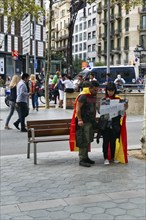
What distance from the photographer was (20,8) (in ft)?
62.1

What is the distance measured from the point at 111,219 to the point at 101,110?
2.77 meters

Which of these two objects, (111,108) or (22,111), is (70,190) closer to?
(111,108)

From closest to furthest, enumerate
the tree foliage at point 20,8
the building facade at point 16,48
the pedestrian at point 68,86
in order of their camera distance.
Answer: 1. the pedestrian at point 68,86
2. the tree foliage at point 20,8
3. the building facade at point 16,48

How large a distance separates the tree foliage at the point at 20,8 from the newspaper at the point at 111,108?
12.4m

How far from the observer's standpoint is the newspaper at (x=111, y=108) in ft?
22.7

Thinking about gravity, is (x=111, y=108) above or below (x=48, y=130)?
above

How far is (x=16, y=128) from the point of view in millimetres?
12398

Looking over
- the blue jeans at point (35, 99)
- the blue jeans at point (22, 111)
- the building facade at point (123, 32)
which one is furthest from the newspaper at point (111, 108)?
the building facade at point (123, 32)

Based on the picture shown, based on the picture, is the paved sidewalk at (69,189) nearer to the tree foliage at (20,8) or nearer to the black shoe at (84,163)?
the black shoe at (84,163)

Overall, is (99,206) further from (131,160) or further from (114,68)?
(114,68)

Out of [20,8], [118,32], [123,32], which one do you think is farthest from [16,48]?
[118,32]

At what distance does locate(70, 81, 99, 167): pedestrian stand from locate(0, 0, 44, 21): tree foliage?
1229 centimetres

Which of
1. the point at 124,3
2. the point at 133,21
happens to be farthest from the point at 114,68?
the point at 133,21

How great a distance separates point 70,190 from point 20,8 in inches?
581
